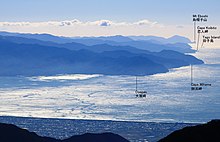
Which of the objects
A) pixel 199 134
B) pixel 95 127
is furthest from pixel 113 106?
pixel 199 134

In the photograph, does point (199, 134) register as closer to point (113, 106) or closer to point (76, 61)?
point (113, 106)

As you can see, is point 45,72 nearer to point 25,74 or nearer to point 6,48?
point 25,74

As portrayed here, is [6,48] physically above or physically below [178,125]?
above

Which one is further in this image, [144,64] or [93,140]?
[144,64]

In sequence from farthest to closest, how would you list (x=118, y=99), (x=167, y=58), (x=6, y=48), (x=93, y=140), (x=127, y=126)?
(x=6, y=48), (x=167, y=58), (x=118, y=99), (x=127, y=126), (x=93, y=140)

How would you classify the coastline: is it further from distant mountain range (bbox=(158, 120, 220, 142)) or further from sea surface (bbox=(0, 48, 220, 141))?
distant mountain range (bbox=(158, 120, 220, 142))

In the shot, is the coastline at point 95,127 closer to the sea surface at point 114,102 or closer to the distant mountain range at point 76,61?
the sea surface at point 114,102

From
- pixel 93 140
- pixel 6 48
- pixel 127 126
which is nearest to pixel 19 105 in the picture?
pixel 127 126

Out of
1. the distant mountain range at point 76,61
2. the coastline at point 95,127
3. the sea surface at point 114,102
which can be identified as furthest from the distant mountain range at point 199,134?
the distant mountain range at point 76,61
